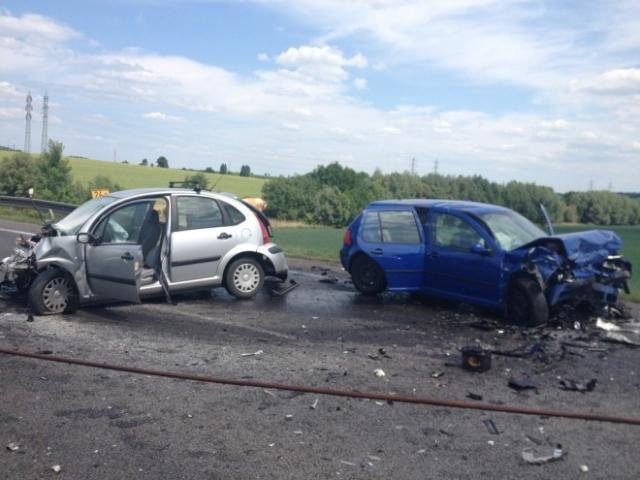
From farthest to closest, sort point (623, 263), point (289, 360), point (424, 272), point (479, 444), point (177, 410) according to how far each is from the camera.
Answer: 1. point (424, 272)
2. point (623, 263)
3. point (289, 360)
4. point (177, 410)
5. point (479, 444)

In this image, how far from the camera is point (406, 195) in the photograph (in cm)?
3400

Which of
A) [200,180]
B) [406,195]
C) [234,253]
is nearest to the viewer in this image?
[234,253]

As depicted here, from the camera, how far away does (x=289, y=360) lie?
7051 mm

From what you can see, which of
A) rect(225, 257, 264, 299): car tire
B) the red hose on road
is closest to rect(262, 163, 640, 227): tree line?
rect(225, 257, 264, 299): car tire

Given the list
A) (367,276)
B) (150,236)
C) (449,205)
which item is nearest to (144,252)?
(150,236)

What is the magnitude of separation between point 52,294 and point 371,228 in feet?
16.4

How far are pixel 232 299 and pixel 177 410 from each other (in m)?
5.07

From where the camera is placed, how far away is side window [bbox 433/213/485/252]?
968 centimetres

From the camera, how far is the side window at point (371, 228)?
11.0 metres

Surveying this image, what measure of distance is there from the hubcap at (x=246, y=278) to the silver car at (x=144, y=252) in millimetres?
15

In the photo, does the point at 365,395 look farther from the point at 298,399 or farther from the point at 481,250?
the point at 481,250

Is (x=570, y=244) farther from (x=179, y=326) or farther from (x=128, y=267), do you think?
(x=128, y=267)

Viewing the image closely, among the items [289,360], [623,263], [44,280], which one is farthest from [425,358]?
[44,280]

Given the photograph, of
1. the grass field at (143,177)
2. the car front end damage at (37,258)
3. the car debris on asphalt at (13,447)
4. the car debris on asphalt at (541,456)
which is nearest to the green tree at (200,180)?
the car front end damage at (37,258)
